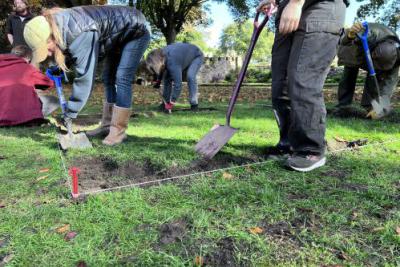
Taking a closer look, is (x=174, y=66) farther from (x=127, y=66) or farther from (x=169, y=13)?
(x=169, y=13)

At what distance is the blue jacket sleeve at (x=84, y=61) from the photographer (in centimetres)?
349

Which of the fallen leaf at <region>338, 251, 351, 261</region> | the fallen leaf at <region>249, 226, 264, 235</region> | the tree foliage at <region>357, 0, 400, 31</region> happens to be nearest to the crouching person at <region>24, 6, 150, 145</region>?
the fallen leaf at <region>249, 226, 264, 235</region>

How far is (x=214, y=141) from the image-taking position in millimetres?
3520

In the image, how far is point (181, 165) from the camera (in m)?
3.18

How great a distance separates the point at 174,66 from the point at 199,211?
15.4ft

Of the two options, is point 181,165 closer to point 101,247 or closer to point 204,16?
point 101,247

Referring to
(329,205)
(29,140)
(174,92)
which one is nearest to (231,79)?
(174,92)

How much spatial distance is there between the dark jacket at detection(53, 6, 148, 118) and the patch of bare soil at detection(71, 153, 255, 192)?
73 centimetres

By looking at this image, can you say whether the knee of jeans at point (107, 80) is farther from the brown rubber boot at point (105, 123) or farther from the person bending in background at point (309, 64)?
the person bending in background at point (309, 64)

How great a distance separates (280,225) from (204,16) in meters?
31.1

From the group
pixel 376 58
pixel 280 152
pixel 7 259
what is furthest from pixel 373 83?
pixel 7 259

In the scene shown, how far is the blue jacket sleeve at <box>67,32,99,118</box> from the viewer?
3.49 metres

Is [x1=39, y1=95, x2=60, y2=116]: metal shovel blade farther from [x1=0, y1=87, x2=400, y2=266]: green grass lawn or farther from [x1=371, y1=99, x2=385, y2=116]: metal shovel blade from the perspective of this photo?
[x1=371, y1=99, x2=385, y2=116]: metal shovel blade

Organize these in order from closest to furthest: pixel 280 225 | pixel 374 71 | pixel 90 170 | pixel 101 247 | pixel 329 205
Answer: pixel 101 247 < pixel 280 225 < pixel 329 205 < pixel 90 170 < pixel 374 71
